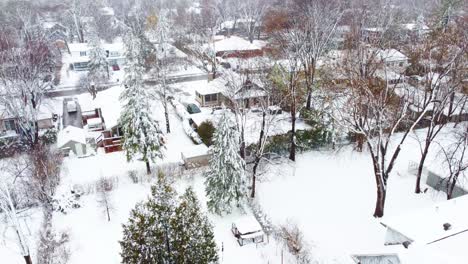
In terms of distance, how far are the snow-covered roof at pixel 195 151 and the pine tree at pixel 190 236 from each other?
1141 centimetres

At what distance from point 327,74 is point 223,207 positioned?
43.7ft

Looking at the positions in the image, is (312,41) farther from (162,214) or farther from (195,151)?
(162,214)

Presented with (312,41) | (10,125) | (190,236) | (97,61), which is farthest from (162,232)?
(97,61)

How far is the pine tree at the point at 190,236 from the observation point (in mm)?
11961

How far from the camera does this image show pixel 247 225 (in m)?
18.0

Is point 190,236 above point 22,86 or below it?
below

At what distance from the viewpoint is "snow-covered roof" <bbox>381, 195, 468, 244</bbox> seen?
13625 millimetres

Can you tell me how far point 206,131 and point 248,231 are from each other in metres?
10.8

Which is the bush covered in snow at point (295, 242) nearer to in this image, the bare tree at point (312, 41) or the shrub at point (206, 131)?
the shrub at point (206, 131)

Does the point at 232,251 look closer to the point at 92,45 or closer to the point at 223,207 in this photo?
the point at 223,207

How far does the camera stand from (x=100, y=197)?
2142 centimetres

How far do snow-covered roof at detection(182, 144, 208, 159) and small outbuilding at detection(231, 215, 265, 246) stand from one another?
7.15 metres

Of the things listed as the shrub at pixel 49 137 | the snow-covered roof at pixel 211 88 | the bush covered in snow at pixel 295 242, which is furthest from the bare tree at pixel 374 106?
the shrub at pixel 49 137

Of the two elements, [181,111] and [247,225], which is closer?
[247,225]
